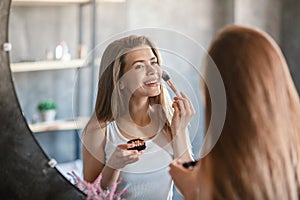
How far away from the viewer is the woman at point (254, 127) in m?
0.50

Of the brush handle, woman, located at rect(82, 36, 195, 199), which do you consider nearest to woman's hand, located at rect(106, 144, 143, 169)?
woman, located at rect(82, 36, 195, 199)

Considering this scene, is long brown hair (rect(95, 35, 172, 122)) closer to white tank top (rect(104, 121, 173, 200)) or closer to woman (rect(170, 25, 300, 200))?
white tank top (rect(104, 121, 173, 200))

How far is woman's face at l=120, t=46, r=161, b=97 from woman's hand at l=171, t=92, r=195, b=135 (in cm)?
4

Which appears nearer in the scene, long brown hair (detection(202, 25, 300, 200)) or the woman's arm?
long brown hair (detection(202, 25, 300, 200))

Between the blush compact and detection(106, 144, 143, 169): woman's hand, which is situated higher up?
the blush compact

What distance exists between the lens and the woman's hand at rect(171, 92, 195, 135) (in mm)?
708

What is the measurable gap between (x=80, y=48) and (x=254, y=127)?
0.29 m

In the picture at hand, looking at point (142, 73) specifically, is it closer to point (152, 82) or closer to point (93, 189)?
point (152, 82)

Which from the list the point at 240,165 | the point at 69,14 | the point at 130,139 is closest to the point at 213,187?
the point at 240,165

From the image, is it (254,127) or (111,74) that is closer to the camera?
(254,127)

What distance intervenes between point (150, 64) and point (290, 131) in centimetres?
25

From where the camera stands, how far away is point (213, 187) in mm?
521

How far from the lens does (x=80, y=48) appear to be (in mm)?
673

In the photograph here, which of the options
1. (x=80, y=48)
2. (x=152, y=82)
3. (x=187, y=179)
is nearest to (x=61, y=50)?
(x=80, y=48)
